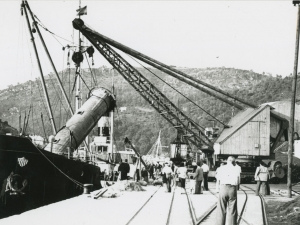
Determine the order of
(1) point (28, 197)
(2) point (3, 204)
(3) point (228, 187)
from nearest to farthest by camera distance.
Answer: (3) point (228, 187), (2) point (3, 204), (1) point (28, 197)

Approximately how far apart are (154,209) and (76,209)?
2508mm

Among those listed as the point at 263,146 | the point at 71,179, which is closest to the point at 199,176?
the point at 71,179

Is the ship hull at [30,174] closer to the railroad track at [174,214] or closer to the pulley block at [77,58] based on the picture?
the railroad track at [174,214]

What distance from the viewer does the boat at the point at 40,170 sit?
A: 47.9 ft

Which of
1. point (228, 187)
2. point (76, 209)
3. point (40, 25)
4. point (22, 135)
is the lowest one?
point (76, 209)

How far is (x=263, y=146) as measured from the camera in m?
28.5

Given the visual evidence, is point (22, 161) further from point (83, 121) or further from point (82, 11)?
point (82, 11)

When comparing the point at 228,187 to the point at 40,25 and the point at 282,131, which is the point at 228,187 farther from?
the point at 282,131

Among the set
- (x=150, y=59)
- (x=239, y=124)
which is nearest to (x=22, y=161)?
(x=150, y=59)

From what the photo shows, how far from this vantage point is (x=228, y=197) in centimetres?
1038

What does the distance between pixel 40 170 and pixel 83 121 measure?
7.89 metres

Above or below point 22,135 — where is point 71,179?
below

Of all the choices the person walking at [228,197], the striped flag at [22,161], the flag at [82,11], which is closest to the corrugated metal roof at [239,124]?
the flag at [82,11]

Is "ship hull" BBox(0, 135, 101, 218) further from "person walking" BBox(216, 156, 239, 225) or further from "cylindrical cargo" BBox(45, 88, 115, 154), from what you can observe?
"person walking" BBox(216, 156, 239, 225)
